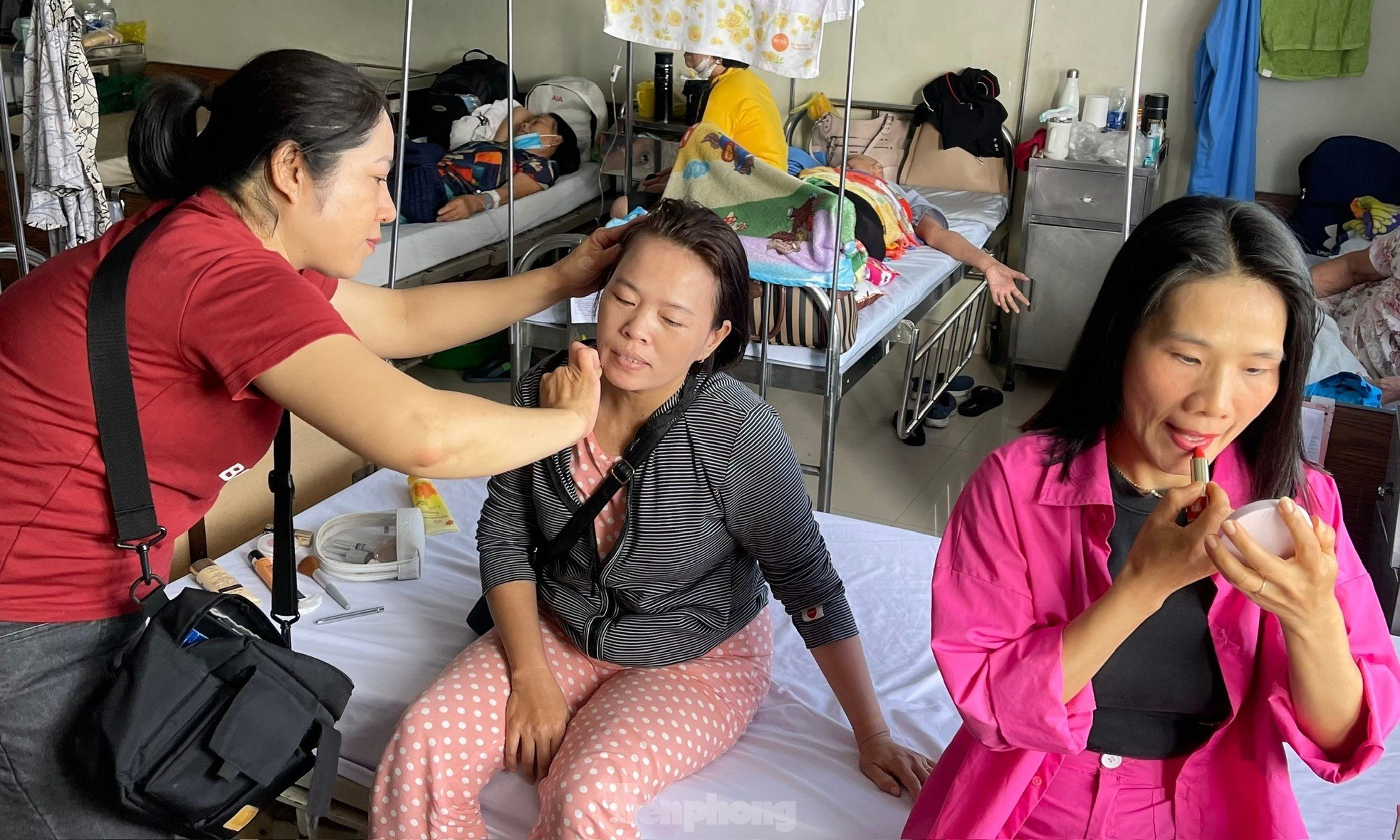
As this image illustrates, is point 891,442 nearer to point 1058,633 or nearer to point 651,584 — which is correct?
point 651,584

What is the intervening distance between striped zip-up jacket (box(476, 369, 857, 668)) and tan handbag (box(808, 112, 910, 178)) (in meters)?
3.79

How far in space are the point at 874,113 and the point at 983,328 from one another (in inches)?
44.9

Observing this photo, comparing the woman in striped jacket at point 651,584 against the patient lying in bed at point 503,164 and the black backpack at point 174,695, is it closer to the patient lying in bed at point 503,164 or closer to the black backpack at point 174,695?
the black backpack at point 174,695

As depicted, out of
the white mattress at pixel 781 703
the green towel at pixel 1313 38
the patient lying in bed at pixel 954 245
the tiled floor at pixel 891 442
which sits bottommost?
the tiled floor at pixel 891 442

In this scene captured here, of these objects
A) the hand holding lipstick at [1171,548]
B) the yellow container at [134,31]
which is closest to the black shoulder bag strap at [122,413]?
the hand holding lipstick at [1171,548]

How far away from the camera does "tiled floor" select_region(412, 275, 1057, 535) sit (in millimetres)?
3896

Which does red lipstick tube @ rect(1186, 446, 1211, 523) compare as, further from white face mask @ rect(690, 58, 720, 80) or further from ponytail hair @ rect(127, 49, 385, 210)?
white face mask @ rect(690, 58, 720, 80)

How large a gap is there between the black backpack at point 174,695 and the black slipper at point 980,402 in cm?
362

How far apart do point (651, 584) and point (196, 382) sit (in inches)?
29.8

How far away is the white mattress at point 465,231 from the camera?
14.3 ft

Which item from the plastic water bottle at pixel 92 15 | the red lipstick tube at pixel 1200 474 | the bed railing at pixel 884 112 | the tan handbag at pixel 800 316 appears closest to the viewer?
the red lipstick tube at pixel 1200 474

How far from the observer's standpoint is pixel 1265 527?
1.10m

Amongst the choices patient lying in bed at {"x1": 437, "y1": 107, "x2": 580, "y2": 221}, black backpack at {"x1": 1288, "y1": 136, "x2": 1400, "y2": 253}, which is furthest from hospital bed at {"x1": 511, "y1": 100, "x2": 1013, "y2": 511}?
black backpack at {"x1": 1288, "y1": 136, "x2": 1400, "y2": 253}

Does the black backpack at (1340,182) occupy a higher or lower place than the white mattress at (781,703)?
higher
